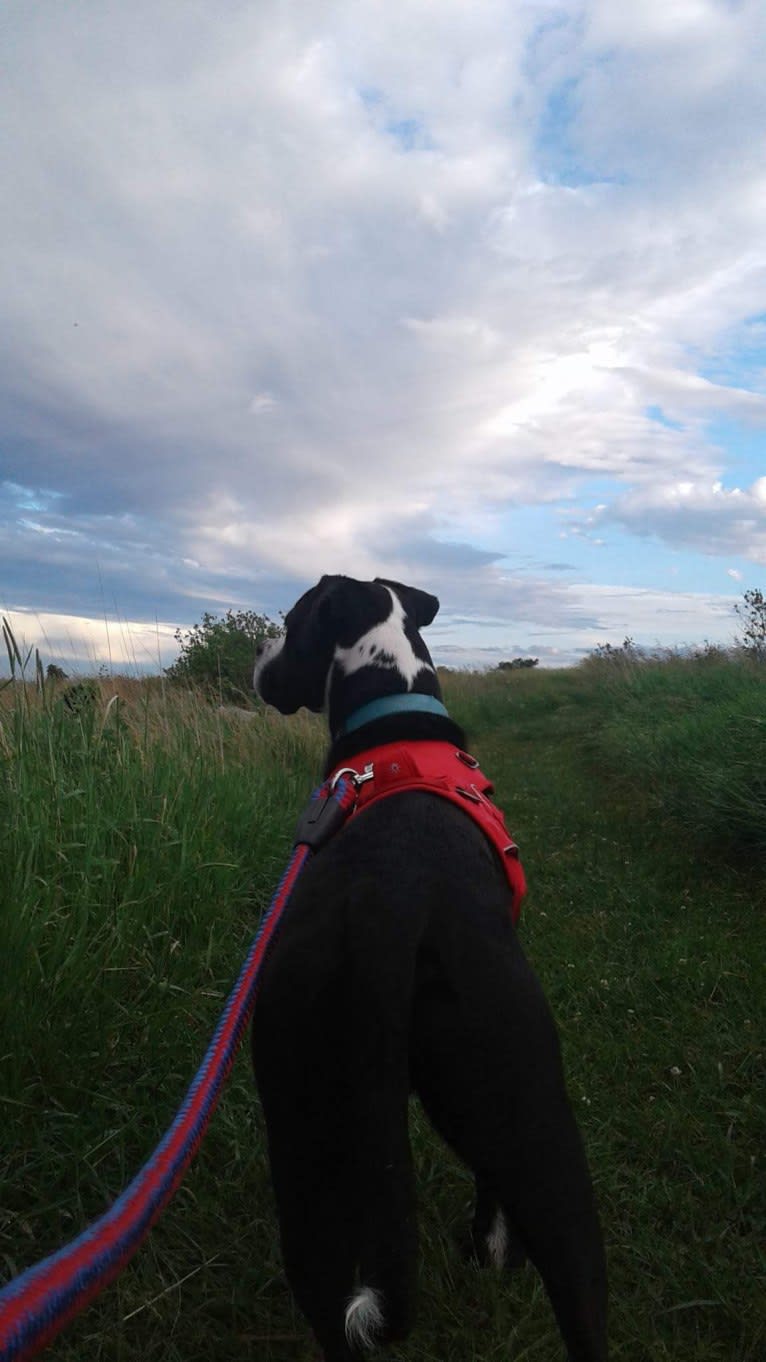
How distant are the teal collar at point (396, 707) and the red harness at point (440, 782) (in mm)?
171

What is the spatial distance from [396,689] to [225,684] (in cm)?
555

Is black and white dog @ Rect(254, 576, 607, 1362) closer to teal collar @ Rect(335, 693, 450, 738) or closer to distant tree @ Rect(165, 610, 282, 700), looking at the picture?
teal collar @ Rect(335, 693, 450, 738)

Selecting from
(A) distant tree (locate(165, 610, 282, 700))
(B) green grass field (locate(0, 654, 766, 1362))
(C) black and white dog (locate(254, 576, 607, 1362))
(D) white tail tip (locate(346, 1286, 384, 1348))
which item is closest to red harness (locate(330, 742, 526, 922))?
(C) black and white dog (locate(254, 576, 607, 1362))

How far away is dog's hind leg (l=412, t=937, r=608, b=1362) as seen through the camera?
1.37 m

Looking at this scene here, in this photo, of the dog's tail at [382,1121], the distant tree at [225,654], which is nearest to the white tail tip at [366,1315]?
the dog's tail at [382,1121]

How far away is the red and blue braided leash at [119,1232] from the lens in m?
0.79

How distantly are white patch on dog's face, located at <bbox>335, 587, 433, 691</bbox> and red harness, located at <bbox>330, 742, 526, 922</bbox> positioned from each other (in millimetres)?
409

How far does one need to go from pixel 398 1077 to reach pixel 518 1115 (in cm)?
21

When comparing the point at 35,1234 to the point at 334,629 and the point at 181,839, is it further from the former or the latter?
the point at 334,629

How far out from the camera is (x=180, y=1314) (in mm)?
1867

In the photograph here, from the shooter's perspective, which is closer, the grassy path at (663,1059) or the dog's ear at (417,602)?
the grassy path at (663,1059)

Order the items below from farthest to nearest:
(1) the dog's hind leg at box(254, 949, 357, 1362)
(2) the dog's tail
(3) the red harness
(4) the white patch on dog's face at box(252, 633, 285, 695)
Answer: (4) the white patch on dog's face at box(252, 633, 285, 695) → (3) the red harness → (1) the dog's hind leg at box(254, 949, 357, 1362) → (2) the dog's tail

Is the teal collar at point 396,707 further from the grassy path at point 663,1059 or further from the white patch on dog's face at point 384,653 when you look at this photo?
the grassy path at point 663,1059

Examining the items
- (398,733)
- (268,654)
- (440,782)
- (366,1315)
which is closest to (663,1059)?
(398,733)
